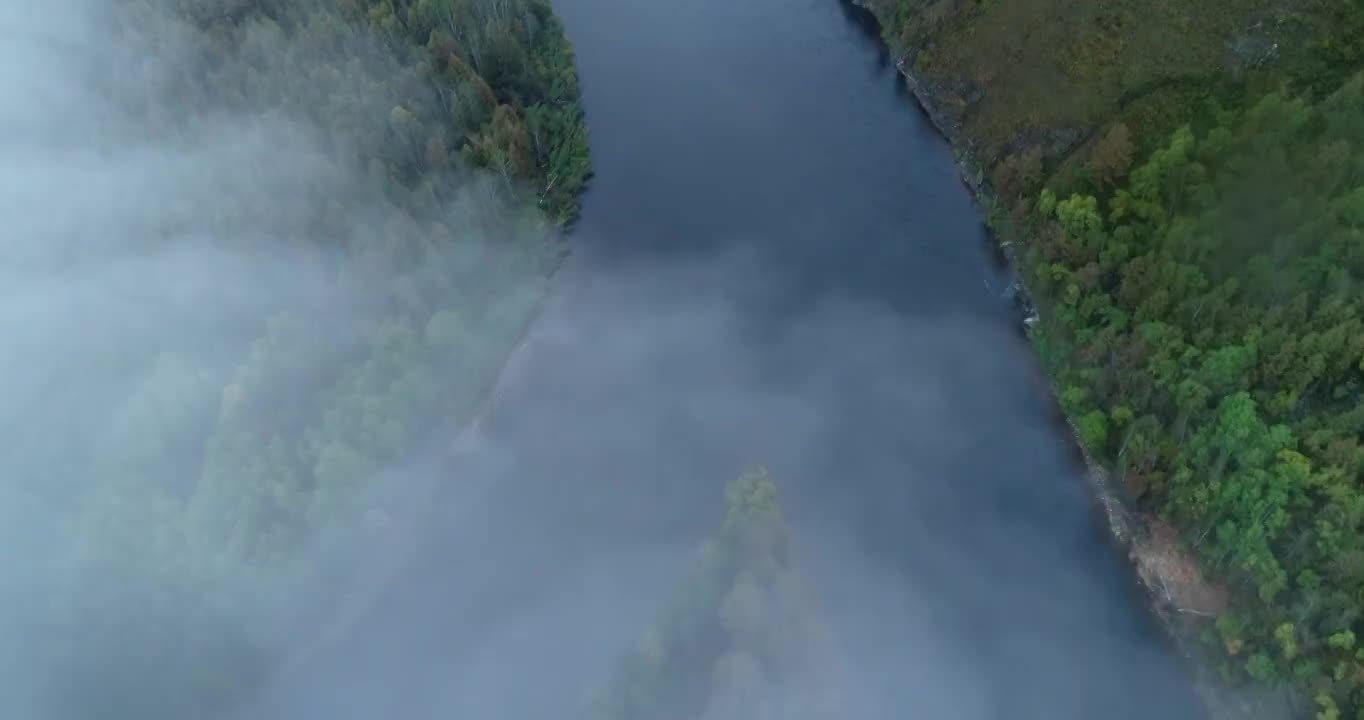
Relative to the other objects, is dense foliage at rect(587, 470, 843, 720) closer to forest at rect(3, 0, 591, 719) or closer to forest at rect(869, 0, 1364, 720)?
forest at rect(869, 0, 1364, 720)

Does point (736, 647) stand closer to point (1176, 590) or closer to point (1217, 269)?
point (1176, 590)

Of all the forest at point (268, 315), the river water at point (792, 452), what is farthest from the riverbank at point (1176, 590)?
the forest at point (268, 315)

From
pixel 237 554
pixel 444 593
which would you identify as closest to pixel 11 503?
pixel 237 554

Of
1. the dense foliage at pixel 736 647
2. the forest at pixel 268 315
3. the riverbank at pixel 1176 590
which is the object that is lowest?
the forest at pixel 268 315

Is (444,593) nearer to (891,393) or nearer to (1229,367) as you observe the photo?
(891,393)

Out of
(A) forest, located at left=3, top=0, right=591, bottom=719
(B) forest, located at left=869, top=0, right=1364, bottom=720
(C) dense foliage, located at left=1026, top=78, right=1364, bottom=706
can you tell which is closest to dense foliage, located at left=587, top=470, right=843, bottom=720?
(B) forest, located at left=869, top=0, right=1364, bottom=720

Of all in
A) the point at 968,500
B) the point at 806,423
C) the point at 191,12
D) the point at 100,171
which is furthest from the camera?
the point at 191,12

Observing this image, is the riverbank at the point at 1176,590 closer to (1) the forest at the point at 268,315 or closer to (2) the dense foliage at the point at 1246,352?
(2) the dense foliage at the point at 1246,352
